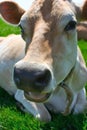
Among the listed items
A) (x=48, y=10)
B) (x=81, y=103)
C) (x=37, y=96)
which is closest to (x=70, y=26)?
(x=48, y=10)

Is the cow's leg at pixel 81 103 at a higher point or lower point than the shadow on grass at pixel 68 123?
lower

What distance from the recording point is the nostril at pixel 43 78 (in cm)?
457

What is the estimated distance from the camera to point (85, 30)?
46.3 ft

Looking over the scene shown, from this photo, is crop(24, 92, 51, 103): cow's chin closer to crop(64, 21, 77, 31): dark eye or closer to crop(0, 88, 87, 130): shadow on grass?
crop(64, 21, 77, 31): dark eye

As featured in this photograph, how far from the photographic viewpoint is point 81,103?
6.55 m

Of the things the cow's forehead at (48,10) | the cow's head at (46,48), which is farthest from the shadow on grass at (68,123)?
the cow's forehead at (48,10)

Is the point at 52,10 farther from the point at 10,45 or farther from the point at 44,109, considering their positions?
the point at 10,45

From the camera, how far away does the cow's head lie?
15.3 feet

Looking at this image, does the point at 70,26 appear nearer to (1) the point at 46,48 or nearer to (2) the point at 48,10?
(2) the point at 48,10

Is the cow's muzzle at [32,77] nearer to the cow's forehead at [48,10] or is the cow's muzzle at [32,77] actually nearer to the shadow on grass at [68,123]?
the cow's forehead at [48,10]

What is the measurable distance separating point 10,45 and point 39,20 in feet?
8.13

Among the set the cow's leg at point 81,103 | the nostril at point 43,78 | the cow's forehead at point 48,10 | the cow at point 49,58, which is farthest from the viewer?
the cow's leg at point 81,103

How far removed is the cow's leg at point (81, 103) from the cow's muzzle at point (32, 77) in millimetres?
1759

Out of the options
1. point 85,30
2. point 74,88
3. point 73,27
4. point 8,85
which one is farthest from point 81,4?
point 85,30
